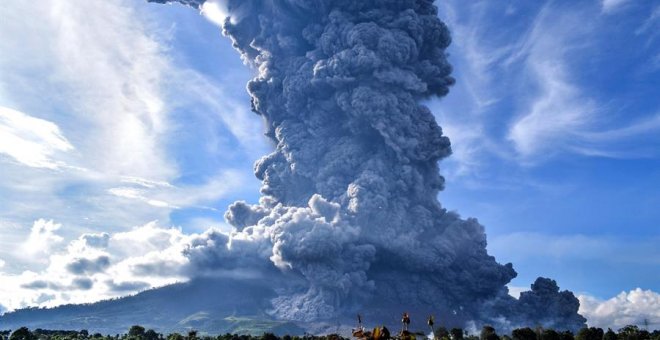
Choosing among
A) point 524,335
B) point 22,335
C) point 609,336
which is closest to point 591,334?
point 609,336

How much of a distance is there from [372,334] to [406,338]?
92 cm

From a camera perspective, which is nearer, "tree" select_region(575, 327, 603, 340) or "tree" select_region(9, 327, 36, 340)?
"tree" select_region(575, 327, 603, 340)

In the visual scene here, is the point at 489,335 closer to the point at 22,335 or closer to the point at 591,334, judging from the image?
the point at 591,334

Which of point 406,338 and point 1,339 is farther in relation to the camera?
point 1,339

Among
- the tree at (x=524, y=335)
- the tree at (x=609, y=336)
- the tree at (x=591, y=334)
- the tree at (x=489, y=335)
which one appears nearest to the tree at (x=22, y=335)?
the tree at (x=489, y=335)

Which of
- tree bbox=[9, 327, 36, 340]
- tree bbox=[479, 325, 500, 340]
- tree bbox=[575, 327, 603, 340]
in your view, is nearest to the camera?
tree bbox=[575, 327, 603, 340]

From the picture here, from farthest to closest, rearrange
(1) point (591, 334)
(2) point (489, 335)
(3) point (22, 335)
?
(3) point (22, 335), (2) point (489, 335), (1) point (591, 334)

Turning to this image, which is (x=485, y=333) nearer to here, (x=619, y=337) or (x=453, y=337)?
(x=453, y=337)

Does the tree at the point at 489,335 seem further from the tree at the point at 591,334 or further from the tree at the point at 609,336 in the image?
the tree at the point at 609,336

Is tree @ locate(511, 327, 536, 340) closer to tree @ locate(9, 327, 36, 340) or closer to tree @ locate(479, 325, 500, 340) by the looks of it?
tree @ locate(479, 325, 500, 340)

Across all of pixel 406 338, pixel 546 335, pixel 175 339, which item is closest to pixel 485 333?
pixel 546 335

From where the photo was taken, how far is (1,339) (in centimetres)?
14462

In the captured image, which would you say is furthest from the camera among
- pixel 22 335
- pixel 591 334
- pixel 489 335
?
pixel 22 335

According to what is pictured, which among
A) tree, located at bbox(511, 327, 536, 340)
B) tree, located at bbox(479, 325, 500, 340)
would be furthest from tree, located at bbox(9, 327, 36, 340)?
tree, located at bbox(511, 327, 536, 340)
